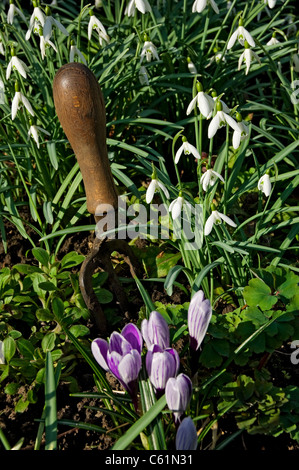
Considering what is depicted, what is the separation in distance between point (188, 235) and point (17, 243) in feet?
2.74

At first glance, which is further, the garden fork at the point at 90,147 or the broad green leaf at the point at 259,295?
the broad green leaf at the point at 259,295

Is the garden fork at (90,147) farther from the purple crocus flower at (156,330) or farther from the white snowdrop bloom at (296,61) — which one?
the white snowdrop bloom at (296,61)

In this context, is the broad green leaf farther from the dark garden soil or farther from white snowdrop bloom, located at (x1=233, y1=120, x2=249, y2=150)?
white snowdrop bloom, located at (x1=233, y1=120, x2=249, y2=150)

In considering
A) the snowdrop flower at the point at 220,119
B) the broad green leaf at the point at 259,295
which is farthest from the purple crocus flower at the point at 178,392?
the snowdrop flower at the point at 220,119

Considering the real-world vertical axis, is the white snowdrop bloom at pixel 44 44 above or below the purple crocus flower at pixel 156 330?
above

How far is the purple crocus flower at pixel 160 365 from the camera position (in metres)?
1.44

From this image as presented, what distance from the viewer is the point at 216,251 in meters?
2.20

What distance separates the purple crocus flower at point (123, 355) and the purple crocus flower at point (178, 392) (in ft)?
0.42

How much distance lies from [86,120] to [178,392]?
0.84 metres

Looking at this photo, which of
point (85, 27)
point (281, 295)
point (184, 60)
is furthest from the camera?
point (85, 27)

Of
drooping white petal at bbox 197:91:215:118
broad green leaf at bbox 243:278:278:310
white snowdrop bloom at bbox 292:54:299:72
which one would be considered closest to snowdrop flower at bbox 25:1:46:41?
drooping white petal at bbox 197:91:215:118

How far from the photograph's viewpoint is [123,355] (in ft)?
4.98

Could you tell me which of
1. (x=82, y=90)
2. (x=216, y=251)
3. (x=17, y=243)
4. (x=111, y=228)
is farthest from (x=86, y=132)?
(x=17, y=243)
